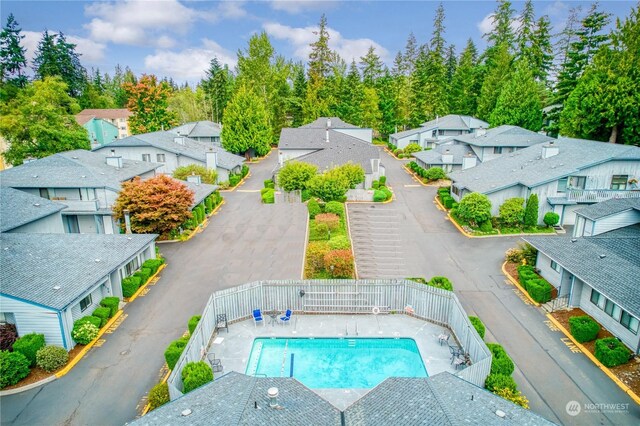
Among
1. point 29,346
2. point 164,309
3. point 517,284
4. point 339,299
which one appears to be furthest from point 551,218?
point 29,346

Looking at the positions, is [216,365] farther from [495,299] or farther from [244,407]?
[495,299]

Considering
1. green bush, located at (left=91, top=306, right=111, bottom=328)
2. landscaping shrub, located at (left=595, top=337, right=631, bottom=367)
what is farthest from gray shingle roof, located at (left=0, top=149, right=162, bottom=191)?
landscaping shrub, located at (left=595, top=337, right=631, bottom=367)

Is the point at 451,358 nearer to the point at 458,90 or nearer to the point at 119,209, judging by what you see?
the point at 119,209

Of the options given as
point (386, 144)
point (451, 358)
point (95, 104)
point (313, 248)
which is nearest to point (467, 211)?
point (313, 248)

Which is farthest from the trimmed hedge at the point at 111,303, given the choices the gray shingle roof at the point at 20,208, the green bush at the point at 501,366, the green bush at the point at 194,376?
the green bush at the point at 501,366

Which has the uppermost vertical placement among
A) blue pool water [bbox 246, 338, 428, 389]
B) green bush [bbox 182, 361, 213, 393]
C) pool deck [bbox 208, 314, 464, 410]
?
green bush [bbox 182, 361, 213, 393]

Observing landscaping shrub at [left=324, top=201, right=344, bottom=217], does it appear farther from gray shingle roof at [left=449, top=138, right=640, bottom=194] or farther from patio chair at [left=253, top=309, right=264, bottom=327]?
patio chair at [left=253, top=309, right=264, bottom=327]
